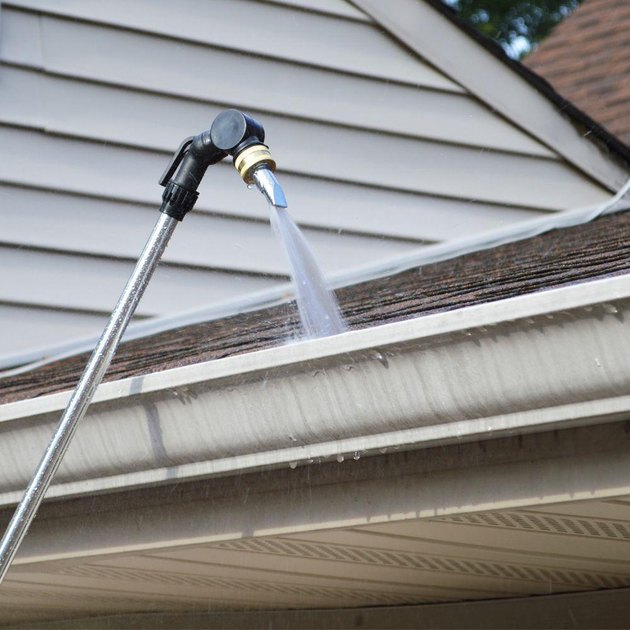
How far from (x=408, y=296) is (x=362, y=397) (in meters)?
1.11

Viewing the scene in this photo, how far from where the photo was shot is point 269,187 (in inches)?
73.6

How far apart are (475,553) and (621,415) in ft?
2.96

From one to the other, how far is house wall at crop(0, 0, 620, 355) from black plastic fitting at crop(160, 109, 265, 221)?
2358 millimetres

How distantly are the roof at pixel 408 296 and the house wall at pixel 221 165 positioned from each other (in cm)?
45

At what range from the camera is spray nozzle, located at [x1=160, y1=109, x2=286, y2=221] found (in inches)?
75.4

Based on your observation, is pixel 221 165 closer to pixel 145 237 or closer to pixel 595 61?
pixel 145 237

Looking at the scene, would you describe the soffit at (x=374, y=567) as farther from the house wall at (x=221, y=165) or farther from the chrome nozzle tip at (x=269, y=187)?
the house wall at (x=221, y=165)

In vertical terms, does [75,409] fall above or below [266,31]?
below

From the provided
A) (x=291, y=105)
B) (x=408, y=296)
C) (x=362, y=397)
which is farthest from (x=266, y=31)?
(x=362, y=397)

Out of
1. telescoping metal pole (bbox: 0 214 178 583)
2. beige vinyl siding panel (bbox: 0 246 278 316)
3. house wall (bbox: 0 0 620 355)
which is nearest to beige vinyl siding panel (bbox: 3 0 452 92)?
house wall (bbox: 0 0 620 355)

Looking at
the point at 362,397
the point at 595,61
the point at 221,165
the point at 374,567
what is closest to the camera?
the point at 362,397

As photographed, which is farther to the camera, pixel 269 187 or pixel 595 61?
pixel 595 61

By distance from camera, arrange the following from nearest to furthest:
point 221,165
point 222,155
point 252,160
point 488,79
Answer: point 252,160 → point 222,155 → point 221,165 → point 488,79

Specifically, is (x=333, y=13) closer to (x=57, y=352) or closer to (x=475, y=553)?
(x=57, y=352)
